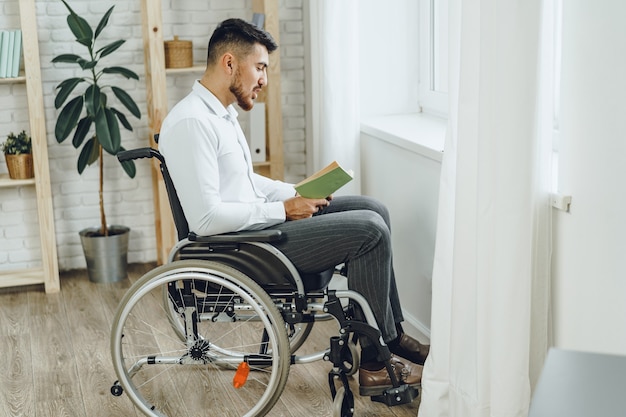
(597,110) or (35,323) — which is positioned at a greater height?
(597,110)

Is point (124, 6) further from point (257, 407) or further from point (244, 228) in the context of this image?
point (257, 407)

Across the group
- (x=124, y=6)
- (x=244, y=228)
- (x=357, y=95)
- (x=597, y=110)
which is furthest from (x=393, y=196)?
(x=124, y=6)

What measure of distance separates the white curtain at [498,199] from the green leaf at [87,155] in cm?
211

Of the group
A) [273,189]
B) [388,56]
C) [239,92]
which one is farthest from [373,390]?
[388,56]

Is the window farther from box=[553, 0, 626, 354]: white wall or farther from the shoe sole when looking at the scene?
box=[553, 0, 626, 354]: white wall

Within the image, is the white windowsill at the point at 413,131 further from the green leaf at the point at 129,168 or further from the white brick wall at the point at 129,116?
the green leaf at the point at 129,168

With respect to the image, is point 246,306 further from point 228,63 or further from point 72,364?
point 72,364

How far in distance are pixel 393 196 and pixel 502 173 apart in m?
1.25

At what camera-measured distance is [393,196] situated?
134 inches

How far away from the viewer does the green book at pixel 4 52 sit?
385 centimetres

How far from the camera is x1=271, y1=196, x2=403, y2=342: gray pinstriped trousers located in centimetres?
259

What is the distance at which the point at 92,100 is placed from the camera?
3934 millimetres

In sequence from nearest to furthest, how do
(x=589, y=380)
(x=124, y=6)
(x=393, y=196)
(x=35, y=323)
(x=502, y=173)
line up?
(x=589, y=380), (x=502, y=173), (x=393, y=196), (x=35, y=323), (x=124, y=6)

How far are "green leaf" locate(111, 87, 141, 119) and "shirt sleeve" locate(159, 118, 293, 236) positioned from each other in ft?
4.75
